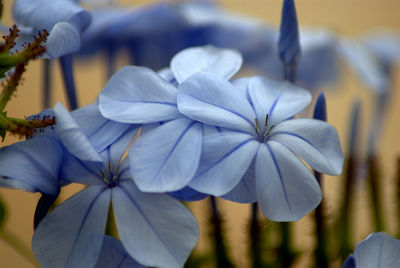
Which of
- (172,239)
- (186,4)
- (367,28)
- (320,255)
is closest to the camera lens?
(172,239)

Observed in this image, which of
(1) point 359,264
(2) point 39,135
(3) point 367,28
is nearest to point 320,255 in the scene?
(1) point 359,264

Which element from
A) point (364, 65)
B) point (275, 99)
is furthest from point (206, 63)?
point (364, 65)

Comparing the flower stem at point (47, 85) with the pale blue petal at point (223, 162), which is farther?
the flower stem at point (47, 85)

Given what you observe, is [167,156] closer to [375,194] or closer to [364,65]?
[375,194]

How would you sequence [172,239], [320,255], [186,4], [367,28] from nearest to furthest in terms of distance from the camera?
[172,239]
[320,255]
[186,4]
[367,28]

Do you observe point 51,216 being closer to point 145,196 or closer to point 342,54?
point 145,196

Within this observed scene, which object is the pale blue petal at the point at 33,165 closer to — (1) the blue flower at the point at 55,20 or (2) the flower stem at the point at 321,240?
(1) the blue flower at the point at 55,20

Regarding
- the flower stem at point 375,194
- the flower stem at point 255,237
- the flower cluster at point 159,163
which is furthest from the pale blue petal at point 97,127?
the flower stem at point 375,194

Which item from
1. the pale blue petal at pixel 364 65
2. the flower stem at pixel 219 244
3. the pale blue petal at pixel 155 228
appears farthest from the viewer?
the pale blue petal at pixel 364 65
